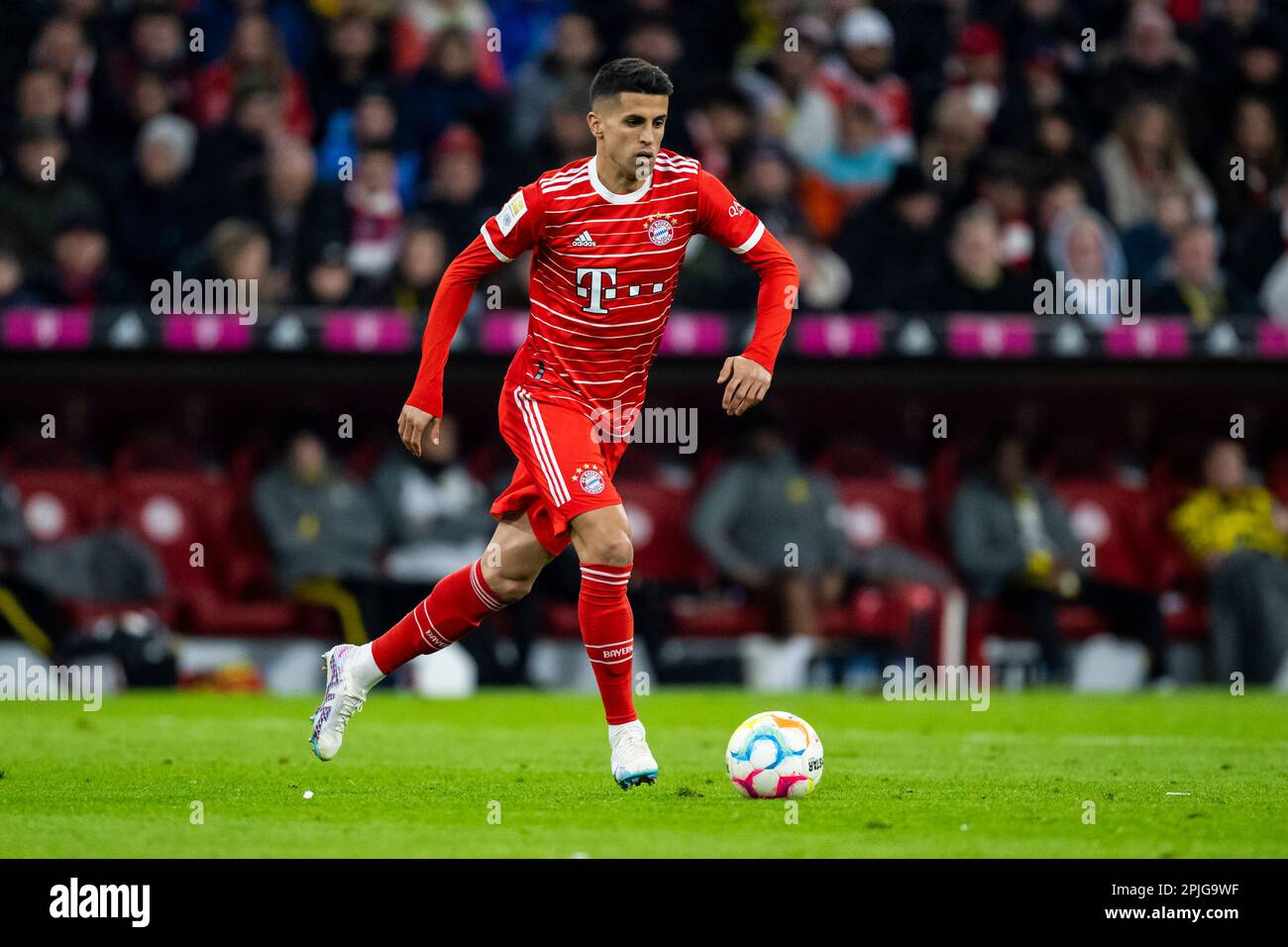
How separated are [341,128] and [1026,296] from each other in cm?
484

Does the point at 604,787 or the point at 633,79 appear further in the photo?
the point at 604,787

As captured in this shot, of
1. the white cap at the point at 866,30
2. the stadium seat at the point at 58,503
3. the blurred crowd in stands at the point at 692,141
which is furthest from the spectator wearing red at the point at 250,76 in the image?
the white cap at the point at 866,30

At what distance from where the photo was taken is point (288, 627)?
12.1 meters

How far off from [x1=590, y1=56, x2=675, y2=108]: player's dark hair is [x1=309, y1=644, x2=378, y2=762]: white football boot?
2057 millimetres

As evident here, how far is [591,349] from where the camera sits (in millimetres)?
6281

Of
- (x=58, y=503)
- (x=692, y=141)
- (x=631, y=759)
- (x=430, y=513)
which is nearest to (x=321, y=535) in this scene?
(x=430, y=513)

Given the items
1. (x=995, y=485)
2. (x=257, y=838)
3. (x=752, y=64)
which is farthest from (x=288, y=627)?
(x=257, y=838)

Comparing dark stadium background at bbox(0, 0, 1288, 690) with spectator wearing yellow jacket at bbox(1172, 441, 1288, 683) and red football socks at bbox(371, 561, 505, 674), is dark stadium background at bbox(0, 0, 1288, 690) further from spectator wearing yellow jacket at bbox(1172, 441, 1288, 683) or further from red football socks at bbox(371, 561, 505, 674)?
red football socks at bbox(371, 561, 505, 674)

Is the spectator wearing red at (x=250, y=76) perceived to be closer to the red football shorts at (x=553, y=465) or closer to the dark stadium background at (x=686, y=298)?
the dark stadium background at (x=686, y=298)

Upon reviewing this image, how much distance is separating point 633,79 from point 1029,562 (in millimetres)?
7420

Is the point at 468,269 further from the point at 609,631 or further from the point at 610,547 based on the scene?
the point at 609,631

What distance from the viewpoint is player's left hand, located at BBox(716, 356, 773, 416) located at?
5766 mm

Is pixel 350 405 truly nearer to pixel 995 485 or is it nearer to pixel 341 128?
pixel 341 128

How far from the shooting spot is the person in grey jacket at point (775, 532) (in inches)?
488
